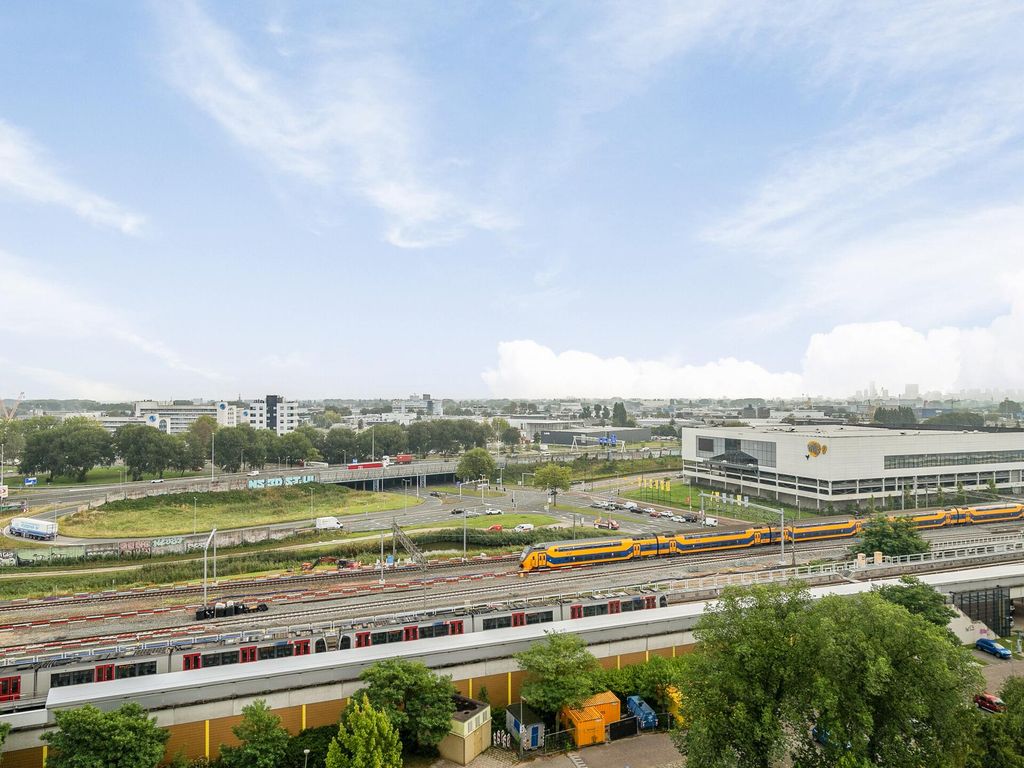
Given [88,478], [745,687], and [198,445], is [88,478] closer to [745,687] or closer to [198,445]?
[198,445]

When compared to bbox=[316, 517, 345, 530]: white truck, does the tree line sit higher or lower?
higher

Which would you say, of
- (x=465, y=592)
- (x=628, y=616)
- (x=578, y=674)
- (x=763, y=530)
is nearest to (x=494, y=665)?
(x=578, y=674)

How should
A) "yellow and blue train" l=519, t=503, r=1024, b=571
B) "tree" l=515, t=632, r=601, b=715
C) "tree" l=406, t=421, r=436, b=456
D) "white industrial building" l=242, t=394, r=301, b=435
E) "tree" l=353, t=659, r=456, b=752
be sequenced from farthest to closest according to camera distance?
"white industrial building" l=242, t=394, r=301, b=435, "tree" l=406, t=421, r=436, b=456, "yellow and blue train" l=519, t=503, r=1024, b=571, "tree" l=515, t=632, r=601, b=715, "tree" l=353, t=659, r=456, b=752

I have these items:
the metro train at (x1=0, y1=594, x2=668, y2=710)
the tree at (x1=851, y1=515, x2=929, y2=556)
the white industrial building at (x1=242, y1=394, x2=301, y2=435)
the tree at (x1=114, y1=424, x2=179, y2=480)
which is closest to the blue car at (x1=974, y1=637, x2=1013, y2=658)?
the tree at (x1=851, y1=515, x2=929, y2=556)

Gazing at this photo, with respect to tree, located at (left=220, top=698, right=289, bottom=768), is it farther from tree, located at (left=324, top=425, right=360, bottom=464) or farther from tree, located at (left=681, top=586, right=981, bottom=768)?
tree, located at (left=324, top=425, right=360, bottom=464)

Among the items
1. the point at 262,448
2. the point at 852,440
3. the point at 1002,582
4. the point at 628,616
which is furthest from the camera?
the point at 262,448

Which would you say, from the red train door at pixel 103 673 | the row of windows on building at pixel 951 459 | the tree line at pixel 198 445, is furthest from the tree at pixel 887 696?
the tree line at pixel 198 445

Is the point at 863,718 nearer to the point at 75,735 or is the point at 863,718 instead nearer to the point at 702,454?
the point at 75,735
